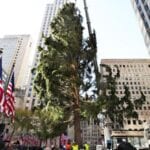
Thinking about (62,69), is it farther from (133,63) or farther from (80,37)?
(133,63)

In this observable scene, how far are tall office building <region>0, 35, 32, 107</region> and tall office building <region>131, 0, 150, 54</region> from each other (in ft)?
267

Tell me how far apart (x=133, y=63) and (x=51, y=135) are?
91307 millimetres

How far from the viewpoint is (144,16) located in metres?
54.3

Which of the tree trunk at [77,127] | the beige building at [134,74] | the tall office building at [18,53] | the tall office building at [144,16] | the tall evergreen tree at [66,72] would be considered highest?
the tall office building at [18,53]

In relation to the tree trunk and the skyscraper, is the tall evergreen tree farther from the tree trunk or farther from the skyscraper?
the skyscraper

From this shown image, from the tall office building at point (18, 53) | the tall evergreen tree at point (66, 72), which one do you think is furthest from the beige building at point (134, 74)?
the tall evergreen tree at point (66, 72)

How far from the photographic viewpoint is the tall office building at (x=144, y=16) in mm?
51750

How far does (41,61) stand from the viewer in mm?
21406

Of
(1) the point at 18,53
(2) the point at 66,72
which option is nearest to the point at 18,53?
(1) the point at 18,53

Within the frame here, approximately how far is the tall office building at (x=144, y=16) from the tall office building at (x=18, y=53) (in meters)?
81.4

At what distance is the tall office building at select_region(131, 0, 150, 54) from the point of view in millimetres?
51750

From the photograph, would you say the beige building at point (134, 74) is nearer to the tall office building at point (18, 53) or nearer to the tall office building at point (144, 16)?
the tall office building at point (144, 16)

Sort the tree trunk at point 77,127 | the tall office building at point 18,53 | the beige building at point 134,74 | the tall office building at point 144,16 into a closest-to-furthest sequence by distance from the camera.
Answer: the tree trunk at point 77,127 < the tall office building at point 144,16 < the beige building at point 134,74 < the tall office building at point 18,53

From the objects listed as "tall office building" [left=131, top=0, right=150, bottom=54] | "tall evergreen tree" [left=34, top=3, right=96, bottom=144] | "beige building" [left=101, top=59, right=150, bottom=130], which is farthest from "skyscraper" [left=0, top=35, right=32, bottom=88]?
"tall evergreen tree" [left=34, top=3, right=96, bottom=144]
